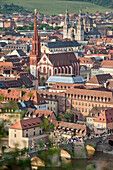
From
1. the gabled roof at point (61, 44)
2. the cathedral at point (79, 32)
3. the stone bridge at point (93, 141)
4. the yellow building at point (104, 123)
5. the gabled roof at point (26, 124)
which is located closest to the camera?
the gabled roof at point (26, 124)

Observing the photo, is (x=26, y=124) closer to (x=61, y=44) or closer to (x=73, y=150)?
(x=73, y=150)

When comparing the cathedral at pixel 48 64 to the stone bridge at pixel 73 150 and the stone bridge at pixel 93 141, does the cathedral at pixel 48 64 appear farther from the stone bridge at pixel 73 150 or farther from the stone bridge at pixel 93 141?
the stone bridge at pixel 73 150

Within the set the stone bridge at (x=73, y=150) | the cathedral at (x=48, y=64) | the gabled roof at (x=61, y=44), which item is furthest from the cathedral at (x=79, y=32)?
the stone bridge at (x=73, y=150)

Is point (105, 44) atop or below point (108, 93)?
below

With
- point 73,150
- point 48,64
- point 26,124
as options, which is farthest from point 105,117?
point 48,64

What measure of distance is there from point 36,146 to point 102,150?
18.9 ft

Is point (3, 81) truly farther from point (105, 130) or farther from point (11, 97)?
point (105, 130)

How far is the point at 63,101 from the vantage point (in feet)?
206

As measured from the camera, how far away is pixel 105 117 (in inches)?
2090

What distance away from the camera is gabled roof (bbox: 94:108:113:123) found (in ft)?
174

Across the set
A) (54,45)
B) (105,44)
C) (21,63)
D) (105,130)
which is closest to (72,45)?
(54,45)

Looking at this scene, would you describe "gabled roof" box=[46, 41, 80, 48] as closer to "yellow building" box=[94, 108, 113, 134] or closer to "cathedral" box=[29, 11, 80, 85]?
"cathedral" box=[29, 11, 80, 85]

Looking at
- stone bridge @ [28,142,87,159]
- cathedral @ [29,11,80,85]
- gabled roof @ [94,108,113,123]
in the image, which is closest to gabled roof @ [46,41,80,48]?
cathedral @ [29,11,80,85]

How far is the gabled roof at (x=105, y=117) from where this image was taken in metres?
53.1
